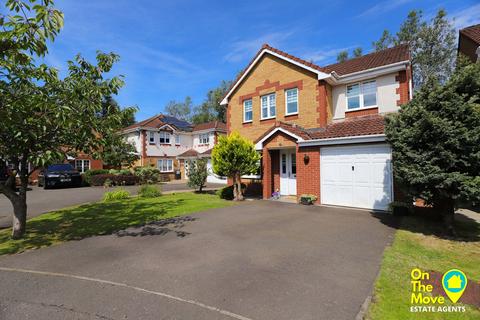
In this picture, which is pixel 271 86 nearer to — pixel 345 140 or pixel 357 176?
pixel 345 140

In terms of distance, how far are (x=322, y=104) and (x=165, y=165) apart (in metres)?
24.8

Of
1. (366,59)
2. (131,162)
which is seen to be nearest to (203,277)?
(366,59)

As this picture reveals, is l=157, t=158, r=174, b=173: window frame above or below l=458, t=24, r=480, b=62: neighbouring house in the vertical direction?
below

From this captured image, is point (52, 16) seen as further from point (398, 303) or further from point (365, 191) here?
point (365, 191)

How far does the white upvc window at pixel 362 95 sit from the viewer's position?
12.9m

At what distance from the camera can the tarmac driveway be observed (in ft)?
11.9

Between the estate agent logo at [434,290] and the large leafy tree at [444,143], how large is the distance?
9.15 feet

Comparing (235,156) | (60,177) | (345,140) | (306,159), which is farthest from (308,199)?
(60,177)

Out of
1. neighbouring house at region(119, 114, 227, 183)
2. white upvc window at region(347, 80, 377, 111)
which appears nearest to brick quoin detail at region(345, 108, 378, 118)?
white upvc window at region(347, 80, 377, 111)

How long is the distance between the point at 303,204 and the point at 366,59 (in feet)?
31.5

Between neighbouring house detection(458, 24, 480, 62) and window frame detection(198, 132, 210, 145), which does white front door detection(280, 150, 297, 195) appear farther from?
window frame detection(198, 132, 210, 145)

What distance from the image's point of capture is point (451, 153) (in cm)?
664

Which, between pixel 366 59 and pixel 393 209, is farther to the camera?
pixel 366 59

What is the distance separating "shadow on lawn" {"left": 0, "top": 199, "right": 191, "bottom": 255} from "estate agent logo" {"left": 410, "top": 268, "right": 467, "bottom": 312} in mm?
7651
